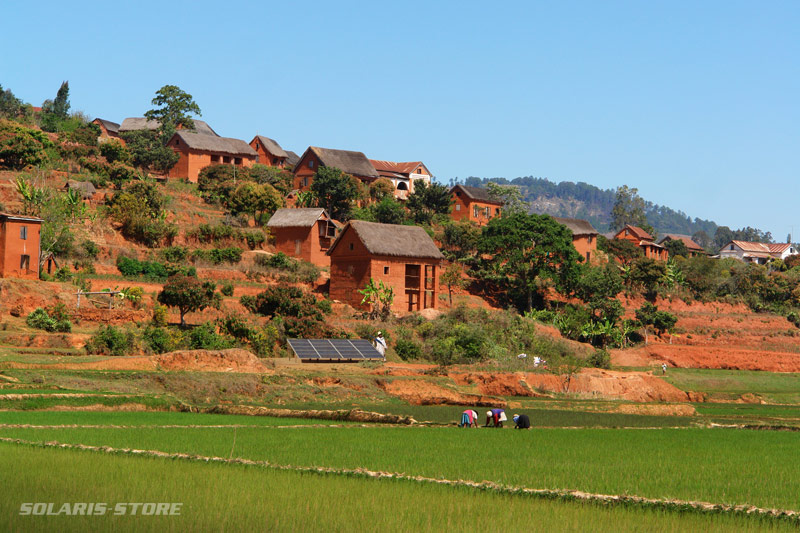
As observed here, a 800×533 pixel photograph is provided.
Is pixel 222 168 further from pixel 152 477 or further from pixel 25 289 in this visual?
pixel 152 477

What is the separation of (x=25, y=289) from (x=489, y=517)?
1241 inches

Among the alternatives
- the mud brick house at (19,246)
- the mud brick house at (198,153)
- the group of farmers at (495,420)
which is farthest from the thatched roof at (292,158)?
the group of farmers at (495,420)

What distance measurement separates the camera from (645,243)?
92625 millimetres

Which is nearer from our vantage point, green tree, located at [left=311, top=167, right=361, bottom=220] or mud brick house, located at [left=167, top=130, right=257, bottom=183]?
green tree, located at [left=311, top=167, right=361, bottom=220]


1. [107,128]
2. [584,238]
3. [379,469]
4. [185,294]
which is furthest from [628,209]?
[379,469]

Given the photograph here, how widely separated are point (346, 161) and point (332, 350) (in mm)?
44948

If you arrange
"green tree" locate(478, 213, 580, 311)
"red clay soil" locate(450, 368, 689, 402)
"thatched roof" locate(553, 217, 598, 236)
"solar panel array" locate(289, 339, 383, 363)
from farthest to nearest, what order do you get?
"thatched roof" locate(553, 217, 598, 236)
"green tree" locate(478, 213, 580, 311)
"solar panel array" locate(289, 339, 383, 363)
"red clay soil" locate(450, 368, 689, 402)

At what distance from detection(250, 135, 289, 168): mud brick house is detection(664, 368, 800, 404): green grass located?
52.3 meters

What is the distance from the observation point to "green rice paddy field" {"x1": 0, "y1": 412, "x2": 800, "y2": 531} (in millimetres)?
11273

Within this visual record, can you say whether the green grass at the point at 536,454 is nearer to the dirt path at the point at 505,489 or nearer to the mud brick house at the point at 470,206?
the dirt path at the point at 505,489

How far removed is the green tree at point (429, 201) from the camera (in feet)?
247

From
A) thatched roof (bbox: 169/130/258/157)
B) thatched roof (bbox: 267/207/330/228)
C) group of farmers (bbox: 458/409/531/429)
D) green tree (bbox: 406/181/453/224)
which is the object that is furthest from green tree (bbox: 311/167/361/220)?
group of farmers (bbox: 458/409/531/429)

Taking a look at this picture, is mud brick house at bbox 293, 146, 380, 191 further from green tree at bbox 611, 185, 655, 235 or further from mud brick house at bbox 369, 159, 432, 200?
green tree at bbox 611, 185, 655, 235

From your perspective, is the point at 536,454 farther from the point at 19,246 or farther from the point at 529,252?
the point at 529,252
